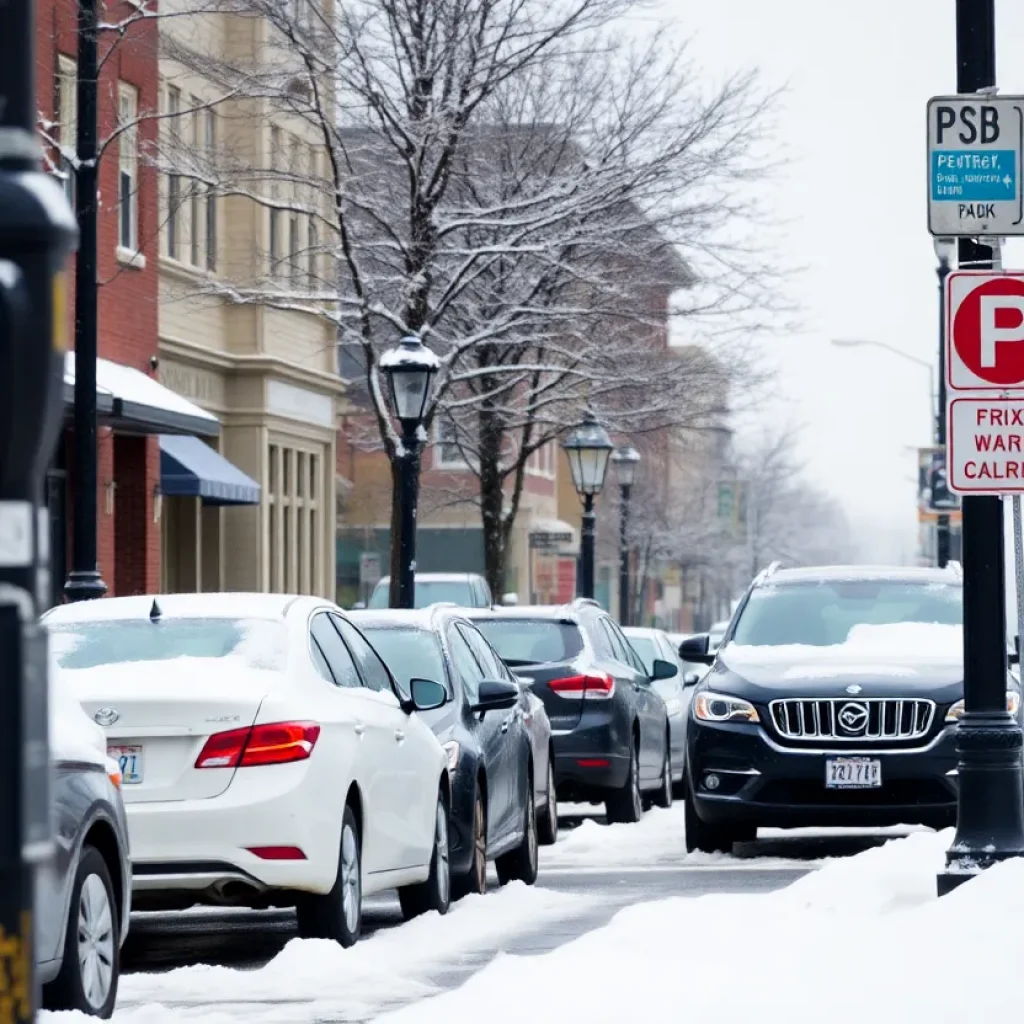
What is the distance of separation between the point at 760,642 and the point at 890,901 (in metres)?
5.56

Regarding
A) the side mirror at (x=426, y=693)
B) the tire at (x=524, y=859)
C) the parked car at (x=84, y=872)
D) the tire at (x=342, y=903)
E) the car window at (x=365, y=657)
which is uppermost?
the car window at (x=365, y=657)

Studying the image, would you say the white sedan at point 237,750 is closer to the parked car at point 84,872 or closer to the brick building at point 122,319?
the parked car at point 84,872

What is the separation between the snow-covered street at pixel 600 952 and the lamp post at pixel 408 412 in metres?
8.64

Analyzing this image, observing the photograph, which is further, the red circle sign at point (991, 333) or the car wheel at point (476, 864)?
the car wheel at point (476, 864)

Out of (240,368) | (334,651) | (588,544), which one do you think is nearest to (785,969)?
(334,651)

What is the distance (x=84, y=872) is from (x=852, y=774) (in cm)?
723

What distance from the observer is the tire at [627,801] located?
61.3 feet

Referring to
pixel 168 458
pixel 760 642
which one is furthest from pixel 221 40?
→ pixel 760 642

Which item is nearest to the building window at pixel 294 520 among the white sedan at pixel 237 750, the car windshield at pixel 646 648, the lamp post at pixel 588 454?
the lamp post at pixel 588 454

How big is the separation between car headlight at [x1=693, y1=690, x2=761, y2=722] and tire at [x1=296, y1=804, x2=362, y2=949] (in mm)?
4377

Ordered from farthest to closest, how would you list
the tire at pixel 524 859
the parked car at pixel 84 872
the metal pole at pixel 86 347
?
the metal pole at pixel 86 347 < the tire at pixel 524 859 < the parked car at pixel 84 872

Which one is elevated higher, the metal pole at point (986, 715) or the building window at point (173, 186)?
the building window at point (173, 186)

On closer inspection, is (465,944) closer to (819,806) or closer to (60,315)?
(819,806)

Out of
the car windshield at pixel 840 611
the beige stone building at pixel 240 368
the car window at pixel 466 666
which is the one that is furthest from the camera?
the beige stone building at pixel 240 368
